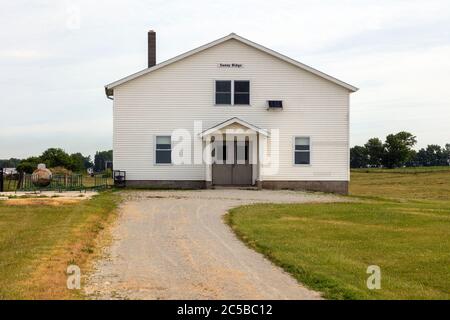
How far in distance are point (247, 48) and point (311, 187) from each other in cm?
742

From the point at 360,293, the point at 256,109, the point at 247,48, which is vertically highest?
the point at 247,48

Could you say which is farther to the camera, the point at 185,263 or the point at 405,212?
the point at 405,212

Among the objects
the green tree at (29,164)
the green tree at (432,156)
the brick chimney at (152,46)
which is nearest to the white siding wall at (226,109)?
the brick chimney at (152,46)

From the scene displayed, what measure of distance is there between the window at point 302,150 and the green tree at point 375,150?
226 feet

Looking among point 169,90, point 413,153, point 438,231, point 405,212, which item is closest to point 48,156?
point 169,90

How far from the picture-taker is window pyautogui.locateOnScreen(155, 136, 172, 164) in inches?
1300

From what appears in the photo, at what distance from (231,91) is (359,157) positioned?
268 ft

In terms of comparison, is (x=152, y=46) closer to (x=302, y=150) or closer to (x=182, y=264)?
(x=302, y=150)

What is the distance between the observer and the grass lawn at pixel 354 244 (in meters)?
10.8

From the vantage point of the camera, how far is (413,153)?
98688mm

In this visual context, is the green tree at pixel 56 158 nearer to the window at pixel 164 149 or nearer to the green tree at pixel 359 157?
the window at pixel 164 149

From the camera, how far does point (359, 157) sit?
11200 cm
